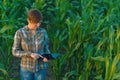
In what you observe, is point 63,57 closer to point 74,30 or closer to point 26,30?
point 74,30

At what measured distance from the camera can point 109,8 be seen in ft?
18.1

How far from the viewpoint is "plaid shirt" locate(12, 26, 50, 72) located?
3.59 m

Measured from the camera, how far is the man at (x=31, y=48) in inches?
141

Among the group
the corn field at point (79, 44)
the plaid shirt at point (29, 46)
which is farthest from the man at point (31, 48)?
the corn field at point (79, 44)

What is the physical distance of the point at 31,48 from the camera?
364 centimetres

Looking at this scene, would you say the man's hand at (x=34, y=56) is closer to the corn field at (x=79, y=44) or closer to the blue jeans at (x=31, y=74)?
the blue jeans at (x=31, y=74)

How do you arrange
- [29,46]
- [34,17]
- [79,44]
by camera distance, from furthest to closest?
[79,44] < [29,46] < [34,17]

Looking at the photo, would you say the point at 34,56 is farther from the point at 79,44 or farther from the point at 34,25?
the point at 79,44

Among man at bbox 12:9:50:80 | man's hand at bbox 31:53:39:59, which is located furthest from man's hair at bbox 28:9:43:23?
man's hand at bbox 31:53:39:59

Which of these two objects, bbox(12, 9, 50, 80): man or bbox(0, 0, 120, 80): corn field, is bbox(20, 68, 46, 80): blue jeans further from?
bbox(0, 0, 120, 80): corn field

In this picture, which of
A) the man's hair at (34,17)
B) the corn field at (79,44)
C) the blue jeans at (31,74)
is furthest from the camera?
the corn field at (79,44)

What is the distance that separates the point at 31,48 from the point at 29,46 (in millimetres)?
29

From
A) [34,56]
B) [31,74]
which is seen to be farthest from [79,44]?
[34,56]

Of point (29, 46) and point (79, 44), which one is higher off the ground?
point (29, 46)
